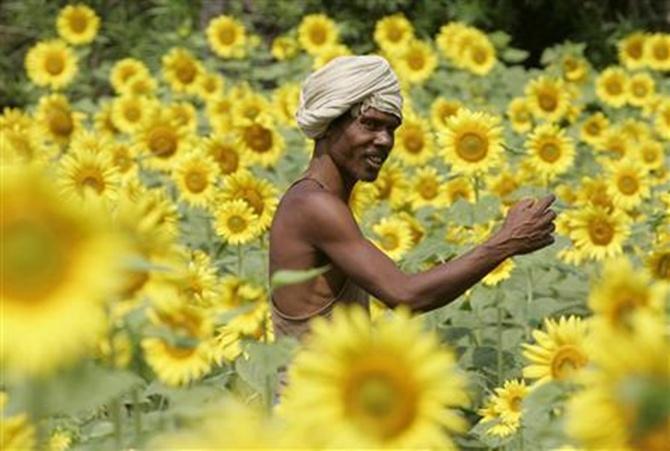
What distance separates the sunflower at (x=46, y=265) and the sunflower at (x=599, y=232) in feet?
11.9

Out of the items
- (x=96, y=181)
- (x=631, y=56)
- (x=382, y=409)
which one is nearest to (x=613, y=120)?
(x=631, y=56)

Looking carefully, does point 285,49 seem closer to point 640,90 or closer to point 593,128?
point 640,90

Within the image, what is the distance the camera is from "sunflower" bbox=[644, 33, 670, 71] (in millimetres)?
8812

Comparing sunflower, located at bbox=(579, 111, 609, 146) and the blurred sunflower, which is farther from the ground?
the blurred sunflower

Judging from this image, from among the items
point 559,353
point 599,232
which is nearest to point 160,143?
point 599,232

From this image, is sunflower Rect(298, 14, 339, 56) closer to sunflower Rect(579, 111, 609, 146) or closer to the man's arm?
sunflower Rect(579, 111, 609, 146)

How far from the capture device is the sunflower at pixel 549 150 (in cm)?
630

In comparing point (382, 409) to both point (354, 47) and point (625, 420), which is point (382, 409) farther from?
point (354, 47)

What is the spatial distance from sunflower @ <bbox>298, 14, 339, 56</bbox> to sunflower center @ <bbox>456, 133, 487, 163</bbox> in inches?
140

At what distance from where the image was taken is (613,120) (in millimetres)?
8508

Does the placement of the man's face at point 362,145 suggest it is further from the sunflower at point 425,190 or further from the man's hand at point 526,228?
the sunflower at point 425,190

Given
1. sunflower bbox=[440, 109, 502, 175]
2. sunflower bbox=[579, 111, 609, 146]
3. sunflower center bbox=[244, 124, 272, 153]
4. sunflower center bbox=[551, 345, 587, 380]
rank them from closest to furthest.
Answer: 1. sunflower center bbox=[551, 345, 587, 380]
2. sunflower bbox=[440, 109, 502, 175]
3. sunflower center bbox=[244, 124, 272, 153]
4. sunflower bbox=[579, 111, 609, 146]

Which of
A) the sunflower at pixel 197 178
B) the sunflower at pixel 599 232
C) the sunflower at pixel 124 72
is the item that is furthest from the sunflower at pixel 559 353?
the sunflower at pixel 124 72

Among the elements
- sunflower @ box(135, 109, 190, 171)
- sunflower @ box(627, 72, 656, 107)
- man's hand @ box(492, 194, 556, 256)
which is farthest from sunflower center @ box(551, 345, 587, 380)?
sunflower @ box(627, 72, 656, 107)
